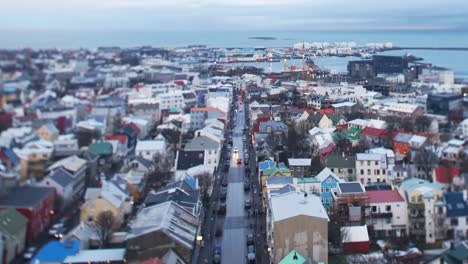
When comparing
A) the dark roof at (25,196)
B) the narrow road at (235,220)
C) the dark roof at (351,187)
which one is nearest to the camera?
the dark roof at (25,196)

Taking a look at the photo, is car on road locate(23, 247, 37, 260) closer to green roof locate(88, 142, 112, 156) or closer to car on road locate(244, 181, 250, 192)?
green roof locate(88, 142, 112, 156)

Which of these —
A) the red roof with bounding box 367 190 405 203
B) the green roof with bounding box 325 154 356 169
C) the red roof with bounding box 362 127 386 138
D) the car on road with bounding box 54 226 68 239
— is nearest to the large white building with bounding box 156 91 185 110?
the green roof with bounding box 325 154 356 169

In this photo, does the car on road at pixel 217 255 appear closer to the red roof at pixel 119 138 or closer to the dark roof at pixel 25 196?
the red roof at pixel 119 138

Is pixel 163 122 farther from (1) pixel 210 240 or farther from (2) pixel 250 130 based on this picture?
(1) pixel 210 240

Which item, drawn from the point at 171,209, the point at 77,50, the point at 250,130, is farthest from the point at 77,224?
the point at 250,130

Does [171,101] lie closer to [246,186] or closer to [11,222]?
[246,186]

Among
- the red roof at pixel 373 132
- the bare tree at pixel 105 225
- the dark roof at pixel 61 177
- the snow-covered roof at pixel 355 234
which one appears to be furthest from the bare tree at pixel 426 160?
the red roof at pixel 373 132

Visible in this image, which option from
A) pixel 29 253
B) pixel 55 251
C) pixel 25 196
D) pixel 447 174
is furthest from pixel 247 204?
pixel 25 196
